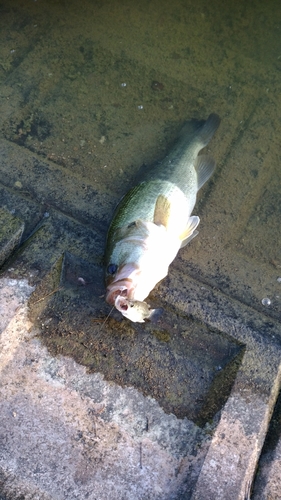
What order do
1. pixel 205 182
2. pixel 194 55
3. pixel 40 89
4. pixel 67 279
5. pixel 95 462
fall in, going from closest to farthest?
pixel 95 462 < pixel 67 279 < pixel 205 182 < pixel 40 89 < pixel 194 55

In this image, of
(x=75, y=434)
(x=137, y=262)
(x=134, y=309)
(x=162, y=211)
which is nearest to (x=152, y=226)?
(x=162, y=211)

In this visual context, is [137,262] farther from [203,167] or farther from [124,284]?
[203,167]

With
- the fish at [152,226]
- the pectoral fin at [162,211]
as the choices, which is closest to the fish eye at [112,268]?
the fish at [152,226]

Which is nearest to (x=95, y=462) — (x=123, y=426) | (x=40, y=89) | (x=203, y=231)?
(x=123, y=426)

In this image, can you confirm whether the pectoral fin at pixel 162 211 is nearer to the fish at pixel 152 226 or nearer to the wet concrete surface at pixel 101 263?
the fish at pixel 152 226

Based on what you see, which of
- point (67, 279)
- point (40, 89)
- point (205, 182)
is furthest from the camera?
point (40, 89)

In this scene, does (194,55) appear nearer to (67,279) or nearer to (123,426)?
(67,279)

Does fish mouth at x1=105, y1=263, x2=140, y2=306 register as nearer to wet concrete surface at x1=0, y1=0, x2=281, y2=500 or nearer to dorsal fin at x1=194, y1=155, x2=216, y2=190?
Result: wet concrete surface at x1=0, y1=0, x2=281, y2=500
